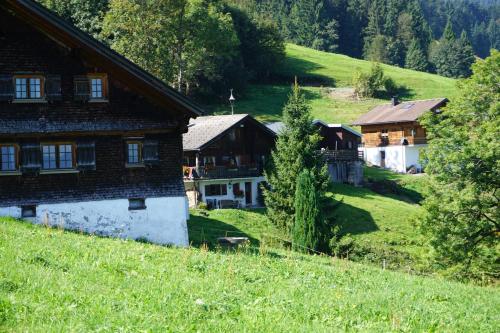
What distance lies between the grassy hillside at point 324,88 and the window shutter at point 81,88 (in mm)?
58591

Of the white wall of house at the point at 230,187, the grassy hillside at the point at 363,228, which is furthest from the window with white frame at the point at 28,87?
the white wall of house at the point at 230,187

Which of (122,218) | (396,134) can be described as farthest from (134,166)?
(396,134)

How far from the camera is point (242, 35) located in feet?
333

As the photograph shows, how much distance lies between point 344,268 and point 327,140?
159ft

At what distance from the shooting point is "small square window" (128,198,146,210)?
88.5 feet

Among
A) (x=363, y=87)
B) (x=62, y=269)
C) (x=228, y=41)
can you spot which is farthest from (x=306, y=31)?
(x=62, y=269)

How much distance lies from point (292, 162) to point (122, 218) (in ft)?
64.6

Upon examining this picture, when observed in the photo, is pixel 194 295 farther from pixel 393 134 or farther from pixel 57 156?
pixel 393 134

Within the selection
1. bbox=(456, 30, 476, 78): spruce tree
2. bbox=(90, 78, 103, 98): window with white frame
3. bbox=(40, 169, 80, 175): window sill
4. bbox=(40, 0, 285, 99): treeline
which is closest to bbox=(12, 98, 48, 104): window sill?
bbox=(90, 78, 103, 98): window with white frame

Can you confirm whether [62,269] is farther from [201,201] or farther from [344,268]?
[201,201]

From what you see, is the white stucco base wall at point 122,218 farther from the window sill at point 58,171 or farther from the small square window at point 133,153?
the small square window at point 133,153

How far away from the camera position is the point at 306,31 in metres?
163

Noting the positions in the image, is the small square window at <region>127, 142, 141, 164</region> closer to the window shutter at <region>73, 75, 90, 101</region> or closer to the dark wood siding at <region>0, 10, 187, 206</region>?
the dark wood siding at <region>0, 10, 187, 206</region>

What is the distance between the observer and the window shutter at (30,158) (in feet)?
84.8
